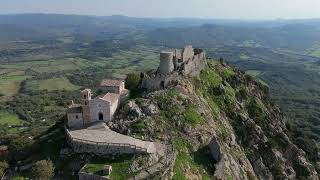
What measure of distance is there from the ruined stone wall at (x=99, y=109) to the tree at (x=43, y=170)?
1298cm

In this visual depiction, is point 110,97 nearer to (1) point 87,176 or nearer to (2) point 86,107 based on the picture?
(2) point 86,107

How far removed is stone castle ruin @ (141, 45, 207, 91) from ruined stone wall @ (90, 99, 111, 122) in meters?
14.7

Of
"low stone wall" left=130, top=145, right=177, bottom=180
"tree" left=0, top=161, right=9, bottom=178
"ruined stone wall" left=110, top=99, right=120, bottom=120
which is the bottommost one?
"tree" left=0, top=161, right=9, bottom=178

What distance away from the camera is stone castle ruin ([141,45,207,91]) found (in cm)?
8481

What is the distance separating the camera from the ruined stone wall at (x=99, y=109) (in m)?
70.9

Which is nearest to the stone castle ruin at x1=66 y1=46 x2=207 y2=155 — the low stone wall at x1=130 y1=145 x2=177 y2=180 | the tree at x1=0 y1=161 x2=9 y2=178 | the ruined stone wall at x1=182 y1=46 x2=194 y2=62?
the low stone wall at x1=130 y1=145 x2=177 y2=180

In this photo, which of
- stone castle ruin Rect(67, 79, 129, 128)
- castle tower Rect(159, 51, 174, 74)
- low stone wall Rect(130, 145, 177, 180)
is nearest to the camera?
low stone wall Rect(130, 145, 177, 180)

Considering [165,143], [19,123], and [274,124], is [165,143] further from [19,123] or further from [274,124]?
[19,123]

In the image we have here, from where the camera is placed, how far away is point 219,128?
8269 cm

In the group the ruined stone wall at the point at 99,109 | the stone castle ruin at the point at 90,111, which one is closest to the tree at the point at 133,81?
the stone castle ruin at the point at 90,111

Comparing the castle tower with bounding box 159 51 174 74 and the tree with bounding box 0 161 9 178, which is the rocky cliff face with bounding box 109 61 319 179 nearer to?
the castle tower with bounding box 159 51 174 74

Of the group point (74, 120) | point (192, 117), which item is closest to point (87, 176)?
point (74, 120)

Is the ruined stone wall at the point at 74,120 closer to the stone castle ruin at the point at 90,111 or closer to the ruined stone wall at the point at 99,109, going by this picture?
the stone castle ruin at the point at 90,111

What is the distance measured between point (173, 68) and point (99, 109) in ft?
82.4
